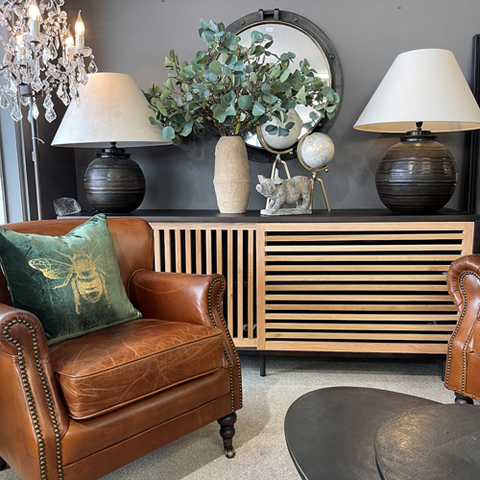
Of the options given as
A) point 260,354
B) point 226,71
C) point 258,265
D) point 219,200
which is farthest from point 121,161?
point 260,354

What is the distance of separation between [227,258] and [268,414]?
75 cm

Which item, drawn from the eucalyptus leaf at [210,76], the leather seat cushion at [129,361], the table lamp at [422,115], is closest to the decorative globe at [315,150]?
the table lamp at [422,115]

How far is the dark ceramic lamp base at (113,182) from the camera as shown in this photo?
2293 millimetres

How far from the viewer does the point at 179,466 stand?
5.03ft

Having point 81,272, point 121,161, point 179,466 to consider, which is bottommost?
point 179,466

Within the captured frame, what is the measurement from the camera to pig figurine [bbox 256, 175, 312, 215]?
Result: 2.19 meters

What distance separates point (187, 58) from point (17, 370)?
207 cm

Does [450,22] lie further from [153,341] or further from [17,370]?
[17,370]

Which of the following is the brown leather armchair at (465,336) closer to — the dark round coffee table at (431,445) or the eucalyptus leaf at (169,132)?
the dark round coffee table at (431,445)

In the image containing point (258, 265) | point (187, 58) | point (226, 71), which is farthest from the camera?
point (187, 58)

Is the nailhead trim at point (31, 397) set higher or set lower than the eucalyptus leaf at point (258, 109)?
lower

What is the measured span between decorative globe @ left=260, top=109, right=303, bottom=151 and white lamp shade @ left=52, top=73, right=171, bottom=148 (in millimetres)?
607

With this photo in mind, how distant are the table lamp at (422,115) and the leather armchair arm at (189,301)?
107 centimetres

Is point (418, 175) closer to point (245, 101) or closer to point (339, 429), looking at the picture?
point (245, 101)
